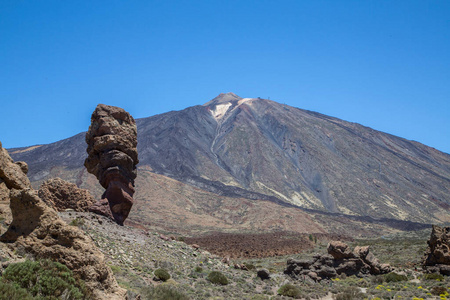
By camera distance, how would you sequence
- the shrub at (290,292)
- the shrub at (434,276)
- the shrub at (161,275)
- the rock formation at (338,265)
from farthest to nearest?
the rock formation at (338,265), the shrub at (434,276), the shrub at (290,292), the shrub at (161,275)

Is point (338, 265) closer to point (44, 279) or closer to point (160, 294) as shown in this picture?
point (160, 294)

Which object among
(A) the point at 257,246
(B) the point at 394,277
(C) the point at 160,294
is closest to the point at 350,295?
(B) the point at 394,277

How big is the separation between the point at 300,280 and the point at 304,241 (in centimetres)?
2705

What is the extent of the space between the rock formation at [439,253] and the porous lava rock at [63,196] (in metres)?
20.7

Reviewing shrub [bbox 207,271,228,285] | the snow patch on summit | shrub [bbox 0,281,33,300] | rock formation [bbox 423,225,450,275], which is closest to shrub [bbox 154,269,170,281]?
shrub [bbox 207,271,228,285]

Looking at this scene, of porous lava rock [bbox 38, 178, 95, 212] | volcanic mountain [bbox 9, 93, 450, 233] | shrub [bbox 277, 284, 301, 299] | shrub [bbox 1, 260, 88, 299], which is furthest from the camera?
volcanic mountain [bbox 9, 93, 450, 233]

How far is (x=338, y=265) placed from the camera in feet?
80.3

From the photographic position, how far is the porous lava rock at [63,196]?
19922mm

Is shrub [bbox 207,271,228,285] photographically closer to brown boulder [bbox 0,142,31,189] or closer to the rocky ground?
the rocky ground

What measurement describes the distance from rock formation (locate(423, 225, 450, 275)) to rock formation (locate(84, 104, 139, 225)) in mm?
18833

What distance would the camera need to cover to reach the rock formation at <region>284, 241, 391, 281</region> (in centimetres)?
2359

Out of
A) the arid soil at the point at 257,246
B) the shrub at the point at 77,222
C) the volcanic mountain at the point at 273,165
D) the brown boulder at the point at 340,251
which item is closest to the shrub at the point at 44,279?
the shrub at the point at 77,222

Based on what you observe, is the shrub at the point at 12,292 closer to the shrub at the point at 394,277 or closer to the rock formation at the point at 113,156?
the rock formation at the point at 113,156

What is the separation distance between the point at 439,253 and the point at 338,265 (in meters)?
6.06
